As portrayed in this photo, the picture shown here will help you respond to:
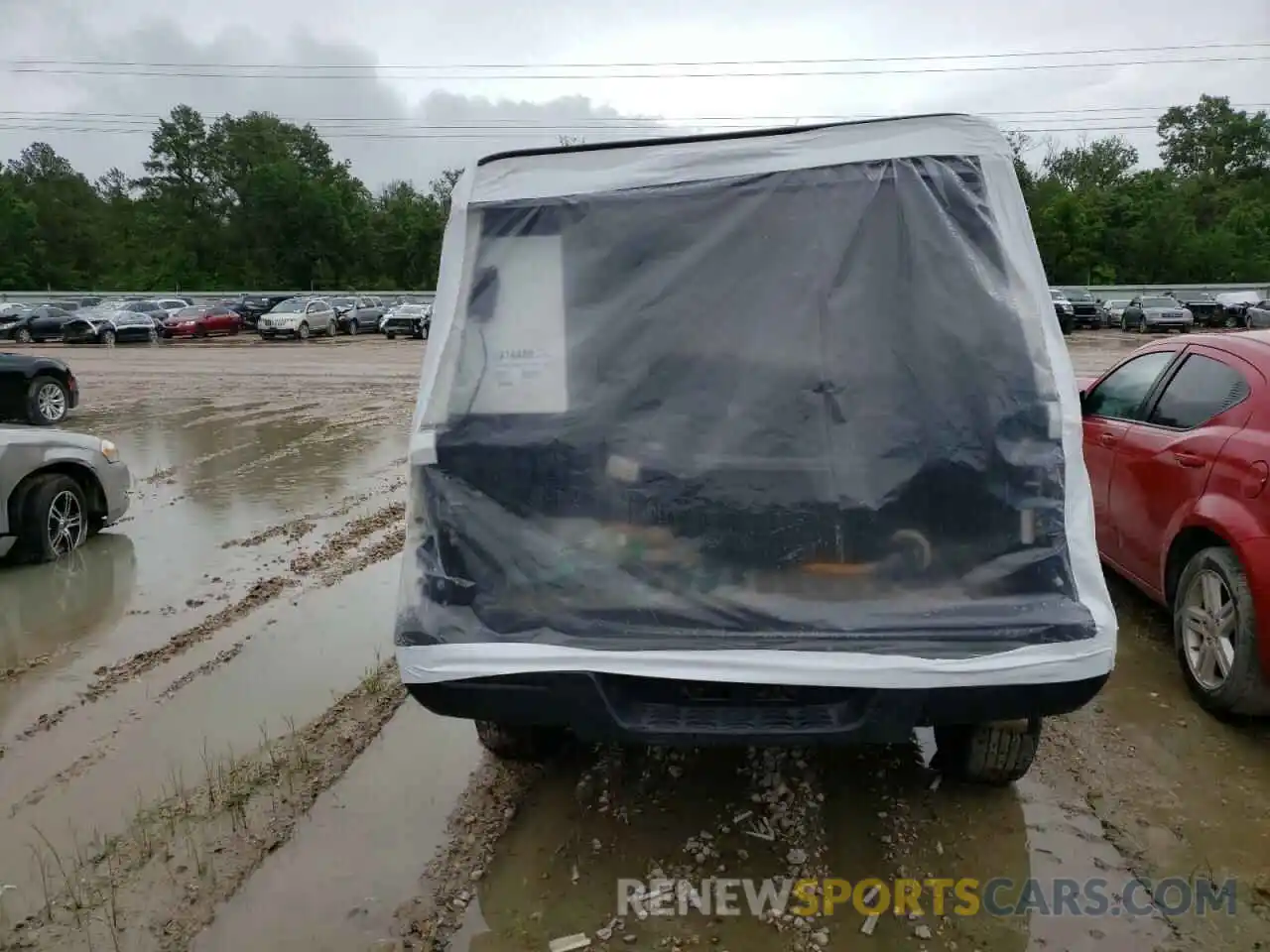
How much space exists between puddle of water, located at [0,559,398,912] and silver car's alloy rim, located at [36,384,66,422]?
372 inches

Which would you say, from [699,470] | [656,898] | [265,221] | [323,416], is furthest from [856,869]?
[265,221]

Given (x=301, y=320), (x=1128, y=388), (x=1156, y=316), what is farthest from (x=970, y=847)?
(x=1156, y=316)

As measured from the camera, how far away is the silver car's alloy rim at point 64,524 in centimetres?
682

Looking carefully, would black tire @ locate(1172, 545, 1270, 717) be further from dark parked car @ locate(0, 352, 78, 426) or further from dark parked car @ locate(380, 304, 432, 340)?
dark parked car @ locate(380, 304, 432, 340)

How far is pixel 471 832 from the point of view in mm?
3432

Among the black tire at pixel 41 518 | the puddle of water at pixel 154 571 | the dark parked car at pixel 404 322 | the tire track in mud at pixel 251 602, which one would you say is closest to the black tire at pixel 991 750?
the tire track in mud at pixel 251 602

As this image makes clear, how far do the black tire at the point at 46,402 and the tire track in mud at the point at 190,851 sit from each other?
1130 cm

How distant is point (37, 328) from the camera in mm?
35531

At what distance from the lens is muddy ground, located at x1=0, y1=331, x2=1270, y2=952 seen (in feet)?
9.62

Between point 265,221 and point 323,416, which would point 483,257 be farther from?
point 265,221

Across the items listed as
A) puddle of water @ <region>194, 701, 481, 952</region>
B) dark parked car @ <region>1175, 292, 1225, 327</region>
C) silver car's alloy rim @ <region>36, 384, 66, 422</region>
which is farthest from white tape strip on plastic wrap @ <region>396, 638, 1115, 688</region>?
dark parked car @ <region>1175, 292, 1225, 327</region>

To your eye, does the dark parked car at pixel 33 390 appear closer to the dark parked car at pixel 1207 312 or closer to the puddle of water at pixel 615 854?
the puddle of water at pixel 615 854

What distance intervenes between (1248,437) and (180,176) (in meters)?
81.3

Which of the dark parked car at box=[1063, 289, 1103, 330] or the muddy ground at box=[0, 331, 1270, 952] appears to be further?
the dark parked car at box=[1063, 289, 1103, 330]
